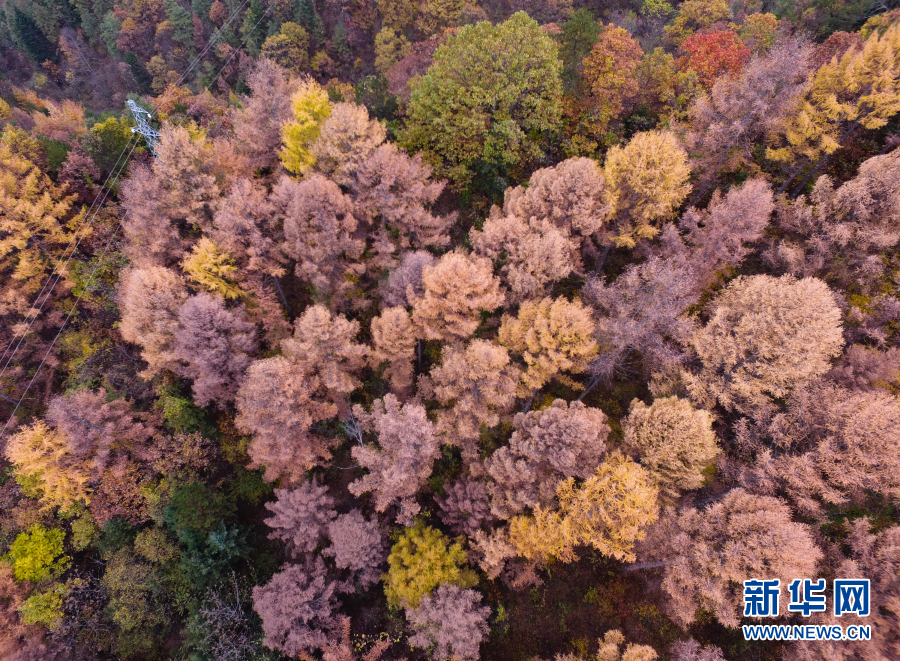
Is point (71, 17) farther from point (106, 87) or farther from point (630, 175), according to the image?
point (630, 175)

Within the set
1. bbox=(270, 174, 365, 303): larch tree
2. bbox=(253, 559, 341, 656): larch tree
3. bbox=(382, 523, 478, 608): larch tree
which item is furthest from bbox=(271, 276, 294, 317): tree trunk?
bbox=(382, 523, 478, 608): larch tree

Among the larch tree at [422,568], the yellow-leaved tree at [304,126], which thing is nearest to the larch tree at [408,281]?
the yellow-leaved tree at [304,126]

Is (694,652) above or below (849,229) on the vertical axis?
below

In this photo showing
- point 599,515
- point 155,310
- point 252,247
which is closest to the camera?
point 599,515

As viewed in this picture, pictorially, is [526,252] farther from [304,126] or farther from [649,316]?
[304,126]

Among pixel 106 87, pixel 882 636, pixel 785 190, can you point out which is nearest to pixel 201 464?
pixel 882 636

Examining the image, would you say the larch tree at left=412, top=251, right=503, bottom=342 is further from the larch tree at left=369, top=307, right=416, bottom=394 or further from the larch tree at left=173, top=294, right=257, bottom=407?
the larch tree at left=173, top=294, right=257, bottom=407

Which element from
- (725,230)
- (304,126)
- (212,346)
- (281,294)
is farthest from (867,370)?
(304,126)
